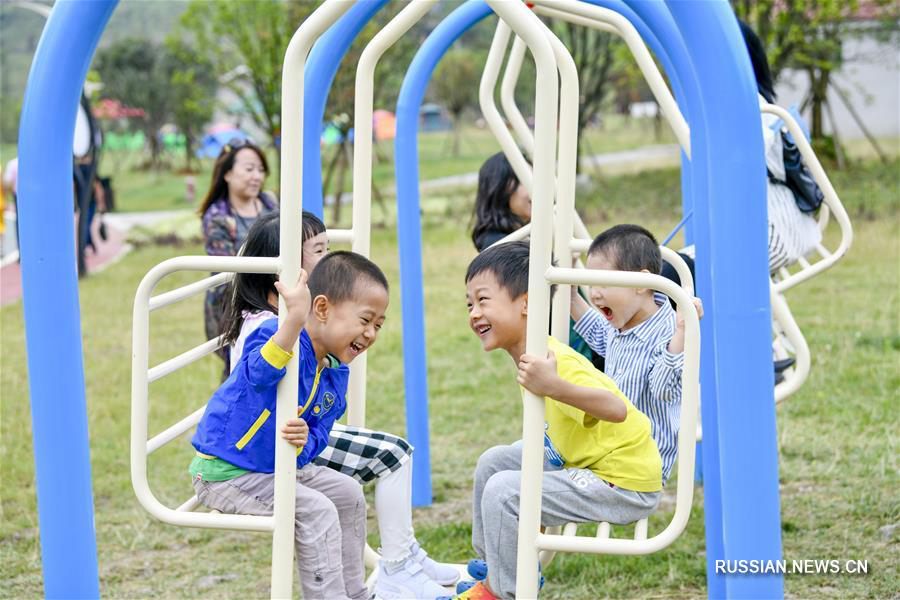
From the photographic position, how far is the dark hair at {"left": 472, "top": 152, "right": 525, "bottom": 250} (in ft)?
13.7

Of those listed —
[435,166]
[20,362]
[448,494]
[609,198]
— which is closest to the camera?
[448,494]

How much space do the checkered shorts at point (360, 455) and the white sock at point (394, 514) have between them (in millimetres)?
25

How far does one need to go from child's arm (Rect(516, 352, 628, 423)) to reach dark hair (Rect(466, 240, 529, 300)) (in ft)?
0.84

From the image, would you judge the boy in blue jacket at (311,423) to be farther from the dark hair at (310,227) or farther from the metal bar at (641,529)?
the metal bar at (641,529)

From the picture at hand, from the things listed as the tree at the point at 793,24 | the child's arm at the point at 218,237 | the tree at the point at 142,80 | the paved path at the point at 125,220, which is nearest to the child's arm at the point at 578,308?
the child's arm at the point at 218,237

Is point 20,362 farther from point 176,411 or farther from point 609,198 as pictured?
point 609,198

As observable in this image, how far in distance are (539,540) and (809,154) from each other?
72.3 inches

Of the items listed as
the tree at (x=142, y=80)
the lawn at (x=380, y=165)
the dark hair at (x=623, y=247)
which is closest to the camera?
the dark hair at (x=623, y=247)

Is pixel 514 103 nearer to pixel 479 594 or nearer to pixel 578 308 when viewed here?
pixel 578 308

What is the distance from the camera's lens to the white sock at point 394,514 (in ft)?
9.54

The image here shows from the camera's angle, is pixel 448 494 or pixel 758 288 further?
pixel 448 494

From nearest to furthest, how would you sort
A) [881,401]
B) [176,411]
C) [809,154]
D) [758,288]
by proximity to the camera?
[758,288] < [809,154] < [881,401] < [176,411]

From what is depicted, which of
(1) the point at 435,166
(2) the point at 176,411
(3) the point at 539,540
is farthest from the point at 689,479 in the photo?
(1) the point at 435,166

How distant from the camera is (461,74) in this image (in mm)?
23922
